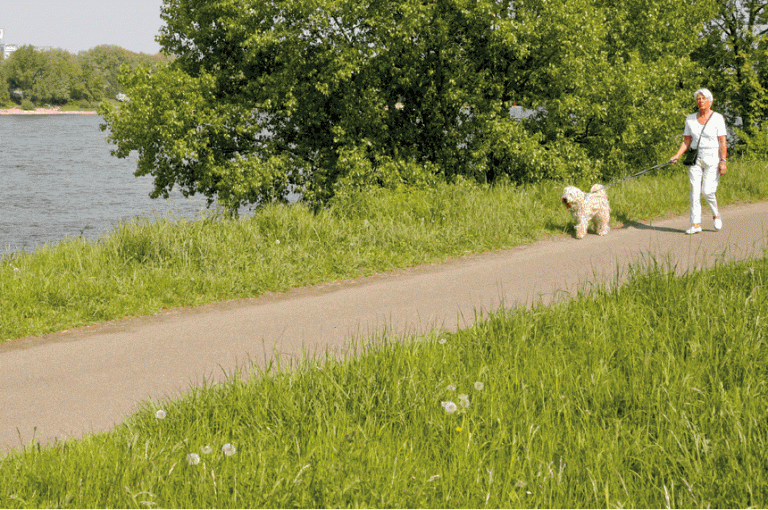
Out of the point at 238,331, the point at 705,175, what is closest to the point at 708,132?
the point at 705,175

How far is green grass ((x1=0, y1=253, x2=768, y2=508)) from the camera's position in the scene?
9.88 ft

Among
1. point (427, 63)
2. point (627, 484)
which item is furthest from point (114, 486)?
point (427, 63)

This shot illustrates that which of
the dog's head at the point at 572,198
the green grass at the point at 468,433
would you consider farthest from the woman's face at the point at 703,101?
the green grass at the point at 468,433

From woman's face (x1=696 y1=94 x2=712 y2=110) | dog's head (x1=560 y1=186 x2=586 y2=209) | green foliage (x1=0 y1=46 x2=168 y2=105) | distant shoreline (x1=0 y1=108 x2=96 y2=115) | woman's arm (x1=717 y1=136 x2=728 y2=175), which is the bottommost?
dog's head (x1=560 y1=186 x2=586 y2=209)

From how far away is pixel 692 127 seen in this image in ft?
33.1

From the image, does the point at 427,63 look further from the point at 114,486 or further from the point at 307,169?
the point at 114,486

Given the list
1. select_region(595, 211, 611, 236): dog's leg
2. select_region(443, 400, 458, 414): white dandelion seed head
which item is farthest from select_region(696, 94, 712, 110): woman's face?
select_region(443, 400, 458, 414): white dandelion seed head

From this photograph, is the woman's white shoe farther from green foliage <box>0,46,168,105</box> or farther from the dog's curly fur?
Result: green foliage <box>0,46,168,105</box>

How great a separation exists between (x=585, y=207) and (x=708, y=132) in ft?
6.88

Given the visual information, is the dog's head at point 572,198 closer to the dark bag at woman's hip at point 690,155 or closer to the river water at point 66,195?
the dark bag at woman's hip at point 690,155

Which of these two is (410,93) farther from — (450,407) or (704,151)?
(450,407)

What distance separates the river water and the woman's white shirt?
32.9ft

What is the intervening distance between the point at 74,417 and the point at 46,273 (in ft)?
11.1

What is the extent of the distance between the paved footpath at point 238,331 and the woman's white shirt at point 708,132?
1814 millimetres
